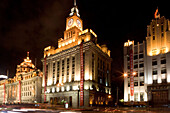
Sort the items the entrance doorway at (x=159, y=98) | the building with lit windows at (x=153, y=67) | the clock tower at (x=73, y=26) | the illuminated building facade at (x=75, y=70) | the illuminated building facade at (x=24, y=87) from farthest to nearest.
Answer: the illuminated building facade at (x=24, y=87)
the clock tower at (x=73, y=26)
the illuminated building facade at (x=75, y=70)
the building with lit windows at (x=153, y=67)
the entrance doorway at (x=159, y=98)

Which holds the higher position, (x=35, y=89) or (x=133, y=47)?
(x=133, y=47)

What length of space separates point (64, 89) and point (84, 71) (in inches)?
516

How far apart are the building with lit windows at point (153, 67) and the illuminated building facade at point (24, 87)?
5696 cm

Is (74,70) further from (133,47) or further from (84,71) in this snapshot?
(133,47)

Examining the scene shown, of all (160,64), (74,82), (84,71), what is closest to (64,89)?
(74,82)

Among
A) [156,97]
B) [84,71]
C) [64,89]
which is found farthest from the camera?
[64,89]

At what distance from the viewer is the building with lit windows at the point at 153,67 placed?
2023 inches

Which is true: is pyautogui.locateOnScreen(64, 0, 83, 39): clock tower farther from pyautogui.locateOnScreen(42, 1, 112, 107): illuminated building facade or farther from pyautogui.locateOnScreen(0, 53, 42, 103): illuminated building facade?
pyautogui.locateOnScreen(0, 53, 42, 103): illuminated building facade

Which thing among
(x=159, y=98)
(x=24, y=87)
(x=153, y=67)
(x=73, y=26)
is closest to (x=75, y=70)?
(x=73, y=26)

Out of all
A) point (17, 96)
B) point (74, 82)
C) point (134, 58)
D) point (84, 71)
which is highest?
point (134, 58)

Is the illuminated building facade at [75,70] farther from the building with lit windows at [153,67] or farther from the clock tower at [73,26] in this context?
the building with lit windows at [153,67]

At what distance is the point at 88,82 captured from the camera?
62.7 meters

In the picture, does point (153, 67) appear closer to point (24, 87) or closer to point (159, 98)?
point (159, 98)

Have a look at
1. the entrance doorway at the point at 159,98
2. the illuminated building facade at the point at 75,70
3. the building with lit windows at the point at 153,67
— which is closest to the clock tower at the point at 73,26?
the illuminated building facade at the point at 75,70
